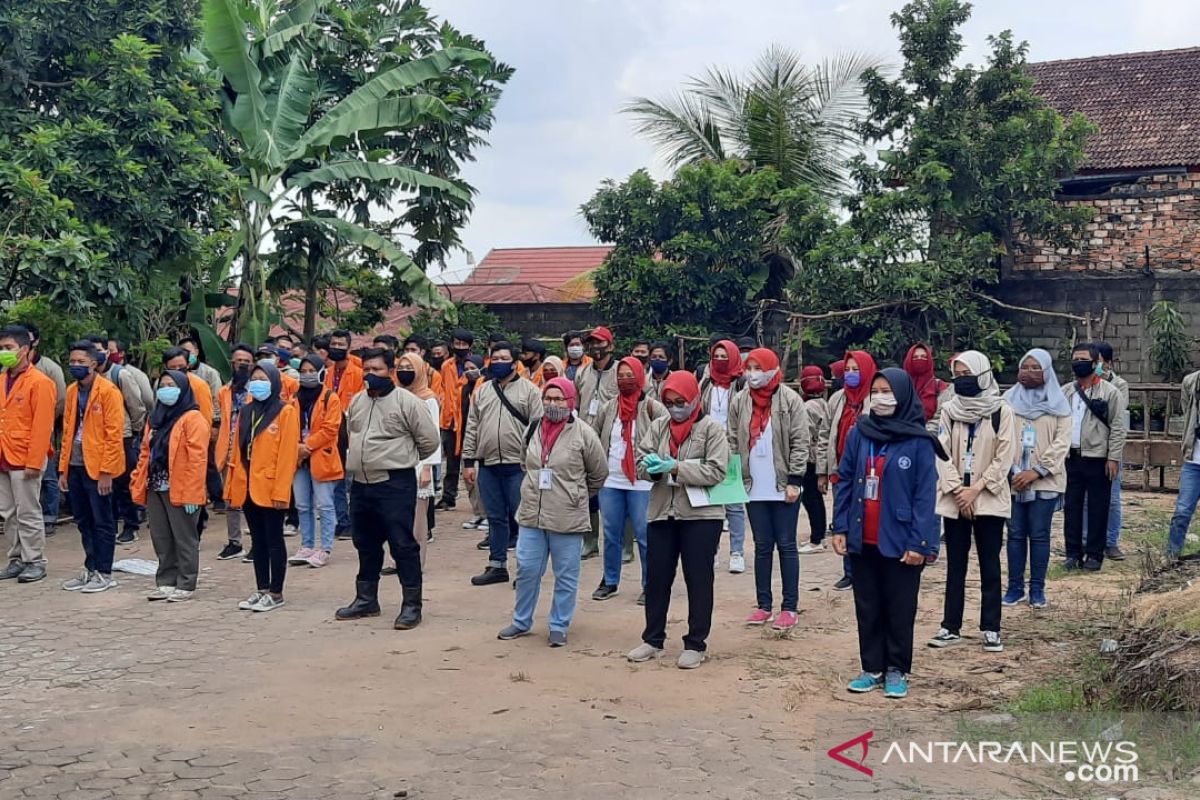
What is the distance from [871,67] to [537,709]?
641 inches

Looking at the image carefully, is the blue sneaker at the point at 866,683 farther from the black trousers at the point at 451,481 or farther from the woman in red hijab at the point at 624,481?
the black trousers at the point at 451,481

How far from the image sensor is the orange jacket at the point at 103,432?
902cm

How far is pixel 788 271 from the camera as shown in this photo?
21438mm

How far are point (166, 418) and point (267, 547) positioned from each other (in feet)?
4.13

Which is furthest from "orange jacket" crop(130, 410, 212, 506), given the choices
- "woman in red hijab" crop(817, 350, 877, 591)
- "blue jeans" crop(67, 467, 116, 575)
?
"woman in red hijab" crop(817, 350, 877, 591)

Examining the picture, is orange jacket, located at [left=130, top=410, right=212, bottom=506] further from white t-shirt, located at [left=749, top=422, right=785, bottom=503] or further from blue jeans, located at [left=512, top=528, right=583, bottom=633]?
white t-shirt, located at [left=749, top=422, right=785, bottom=503]

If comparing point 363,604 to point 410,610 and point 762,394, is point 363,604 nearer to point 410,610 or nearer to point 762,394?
point 410,610

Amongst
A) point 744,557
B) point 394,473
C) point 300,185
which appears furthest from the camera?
point 300,185

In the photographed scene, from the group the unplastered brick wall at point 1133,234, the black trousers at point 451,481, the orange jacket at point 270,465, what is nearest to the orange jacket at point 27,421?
the orange jacket at point 270,465

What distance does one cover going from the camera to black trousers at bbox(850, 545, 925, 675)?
6.25 meters

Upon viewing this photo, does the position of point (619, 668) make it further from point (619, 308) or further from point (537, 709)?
point (619, 308)

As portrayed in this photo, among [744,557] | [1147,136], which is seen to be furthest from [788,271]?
[744,557]

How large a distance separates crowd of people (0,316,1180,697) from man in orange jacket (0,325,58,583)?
2 cm

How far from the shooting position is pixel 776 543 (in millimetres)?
8000
